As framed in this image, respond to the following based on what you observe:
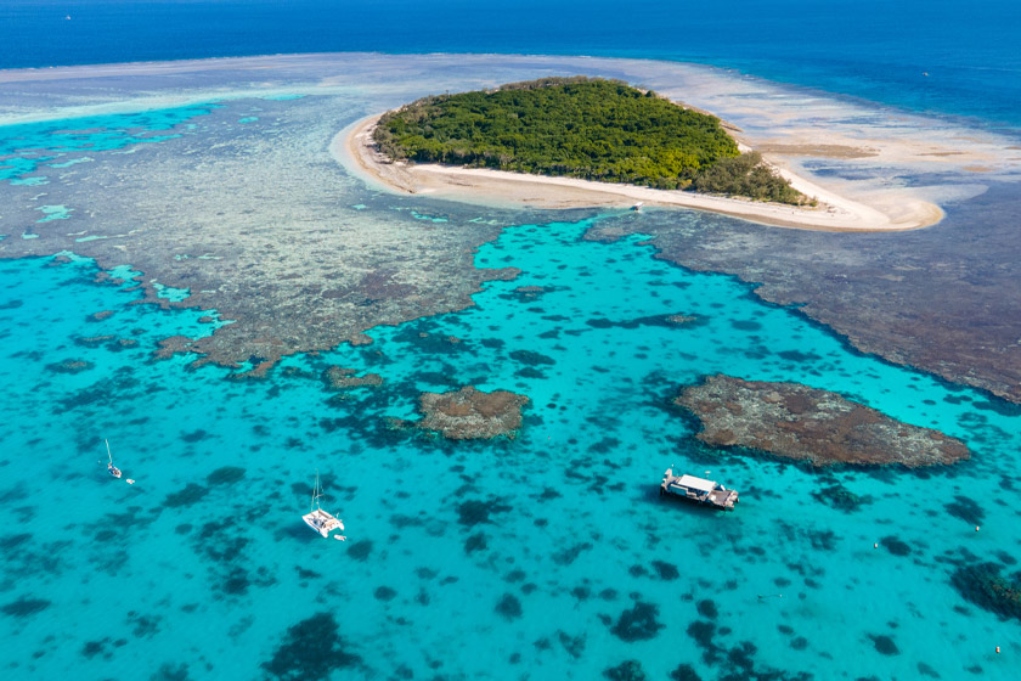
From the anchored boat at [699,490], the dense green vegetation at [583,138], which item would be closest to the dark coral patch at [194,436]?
the anchored boat at [699,490]

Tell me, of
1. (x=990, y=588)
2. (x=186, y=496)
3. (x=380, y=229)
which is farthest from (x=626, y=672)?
(x=380, y=229)

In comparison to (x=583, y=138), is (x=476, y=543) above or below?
below

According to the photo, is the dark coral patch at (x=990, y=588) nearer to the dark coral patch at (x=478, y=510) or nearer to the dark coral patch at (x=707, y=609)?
the dark coral patch at (x=707, y=609)

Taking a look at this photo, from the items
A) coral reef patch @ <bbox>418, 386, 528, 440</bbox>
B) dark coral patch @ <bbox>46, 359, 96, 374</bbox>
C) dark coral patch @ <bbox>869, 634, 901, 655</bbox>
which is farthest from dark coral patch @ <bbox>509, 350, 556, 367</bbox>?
dark coral patch @ <bbox>46, 359, 96, 374</bbox>

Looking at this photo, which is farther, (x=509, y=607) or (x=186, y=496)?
(x=186, y=496)

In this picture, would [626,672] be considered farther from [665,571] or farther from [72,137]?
[72,137]

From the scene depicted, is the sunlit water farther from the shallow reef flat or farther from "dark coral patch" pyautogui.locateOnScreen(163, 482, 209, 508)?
the shallow reef flat
